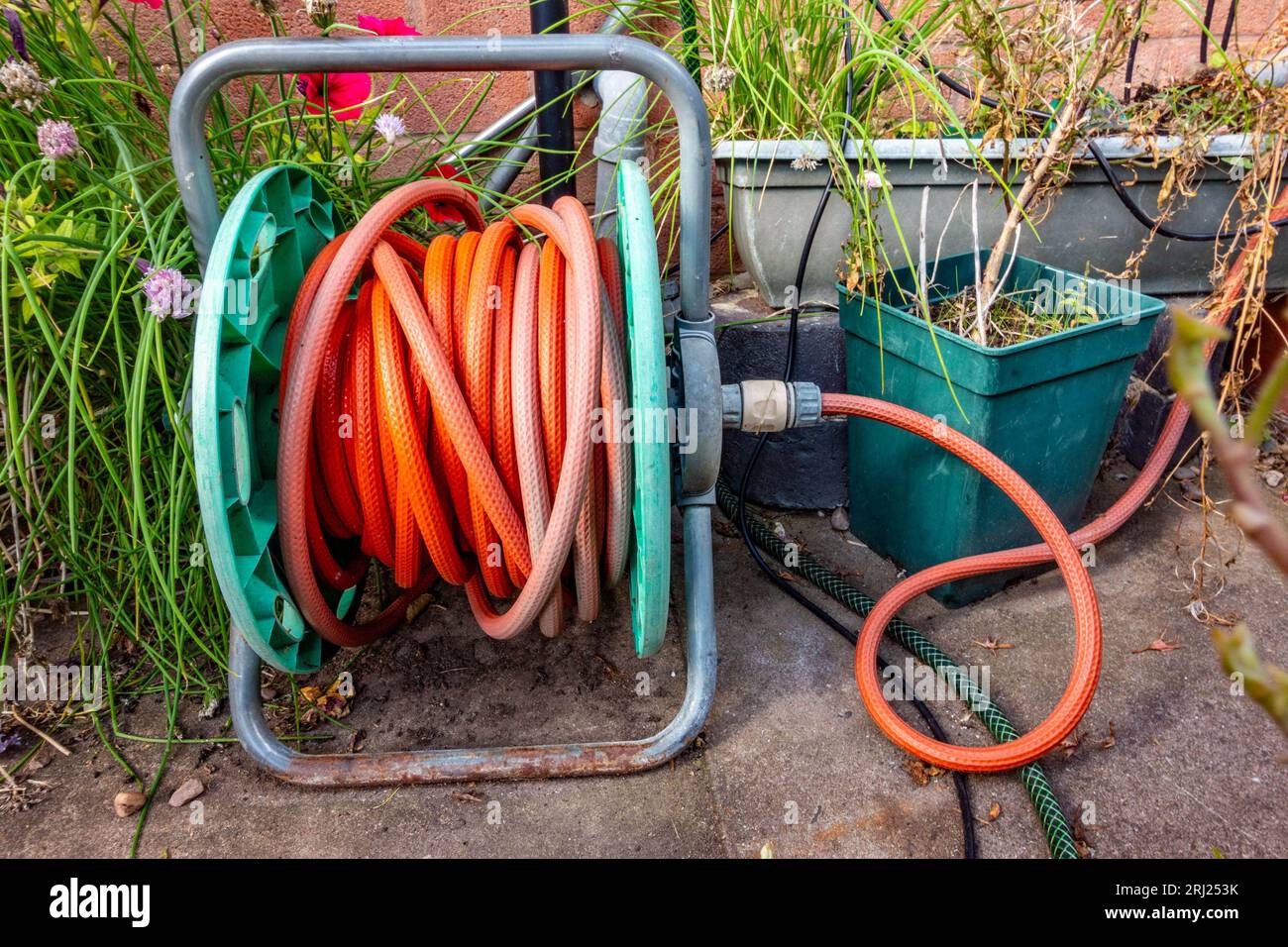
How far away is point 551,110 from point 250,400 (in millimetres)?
1148

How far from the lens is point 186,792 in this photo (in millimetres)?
1382

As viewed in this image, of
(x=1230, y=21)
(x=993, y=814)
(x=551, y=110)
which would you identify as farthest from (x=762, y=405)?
(x=1230, y=21)

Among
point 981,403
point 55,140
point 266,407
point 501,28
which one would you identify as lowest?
point 981,403

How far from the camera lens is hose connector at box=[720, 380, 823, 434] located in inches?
55.0

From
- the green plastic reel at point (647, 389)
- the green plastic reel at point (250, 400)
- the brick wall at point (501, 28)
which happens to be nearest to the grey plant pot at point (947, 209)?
the brick wall at point (501, 28)

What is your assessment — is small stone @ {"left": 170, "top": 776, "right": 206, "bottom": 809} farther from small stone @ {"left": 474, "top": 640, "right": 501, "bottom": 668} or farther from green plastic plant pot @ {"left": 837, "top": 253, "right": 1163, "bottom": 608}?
green plastic plant pot @ {"left": 837, "top": 253, "right": 1163, "bottom": 608}

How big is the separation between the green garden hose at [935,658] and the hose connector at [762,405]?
0.52 metres

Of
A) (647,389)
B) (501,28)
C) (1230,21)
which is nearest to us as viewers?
(647,389)

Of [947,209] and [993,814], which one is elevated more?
[947,209]

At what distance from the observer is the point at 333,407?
4.27ft

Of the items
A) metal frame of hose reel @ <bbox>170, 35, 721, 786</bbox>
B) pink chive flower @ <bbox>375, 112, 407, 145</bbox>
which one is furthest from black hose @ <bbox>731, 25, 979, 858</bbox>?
pink chive flower @ <bbox>375, 112, 407, 145</bbox>

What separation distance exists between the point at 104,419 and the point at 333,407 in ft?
1.68

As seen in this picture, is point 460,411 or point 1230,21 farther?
point 1230,21

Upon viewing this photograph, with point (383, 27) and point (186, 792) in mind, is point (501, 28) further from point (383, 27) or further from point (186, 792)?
point (186, 792)
